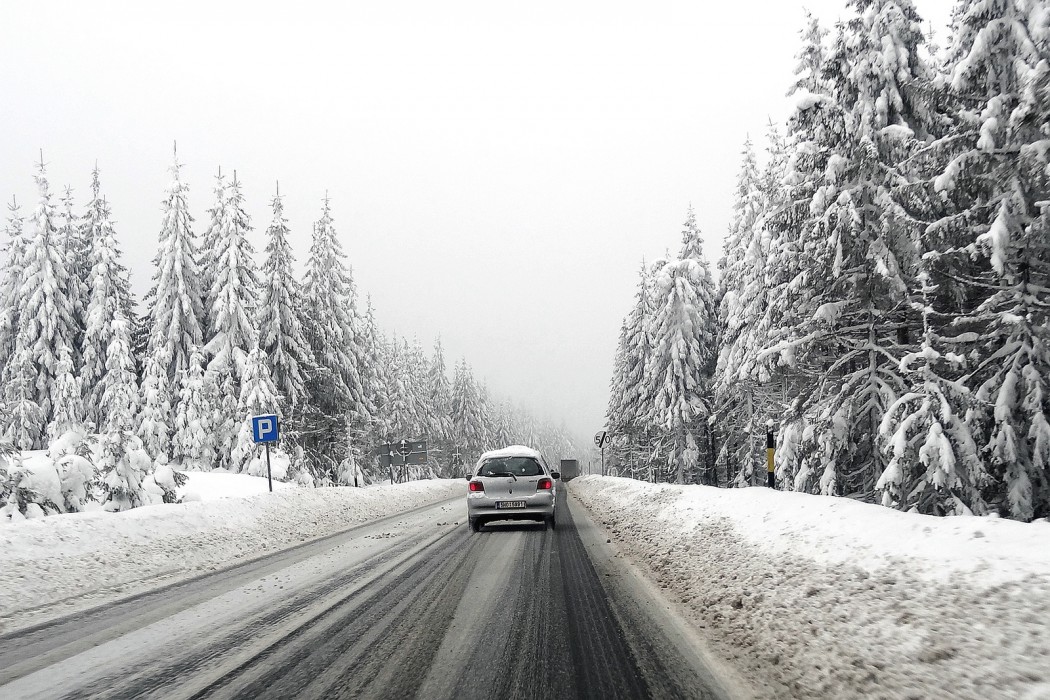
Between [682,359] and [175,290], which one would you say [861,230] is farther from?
[175,290]

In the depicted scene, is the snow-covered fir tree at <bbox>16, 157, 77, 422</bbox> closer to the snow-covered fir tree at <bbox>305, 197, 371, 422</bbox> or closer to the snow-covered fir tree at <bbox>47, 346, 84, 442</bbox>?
the snow-covered fir tree at <bbox>47, 346, 84, 442</bbox>

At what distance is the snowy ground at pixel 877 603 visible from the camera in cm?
351

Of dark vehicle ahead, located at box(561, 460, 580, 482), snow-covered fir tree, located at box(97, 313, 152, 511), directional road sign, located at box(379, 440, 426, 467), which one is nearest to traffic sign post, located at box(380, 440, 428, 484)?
directional road sign, located at box(379, 440, 426, 467)

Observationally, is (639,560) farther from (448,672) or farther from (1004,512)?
(1004,512)

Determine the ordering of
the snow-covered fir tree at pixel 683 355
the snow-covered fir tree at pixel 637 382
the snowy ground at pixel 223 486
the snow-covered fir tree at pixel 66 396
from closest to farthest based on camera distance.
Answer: the snowy ground at pixel 223 486 < the snow-covered fir tree at pixel 66 396 < the snow-covered fir tree at pixel 683 355 < the snow-covered fir tree at pixel 637 382

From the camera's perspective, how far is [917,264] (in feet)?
41.7

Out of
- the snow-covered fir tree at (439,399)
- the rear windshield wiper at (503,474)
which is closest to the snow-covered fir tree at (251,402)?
the rear windshield wiper at (503,474)

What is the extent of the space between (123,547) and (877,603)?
1043cm

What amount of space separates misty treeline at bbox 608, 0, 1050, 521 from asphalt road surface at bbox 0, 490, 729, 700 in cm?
787

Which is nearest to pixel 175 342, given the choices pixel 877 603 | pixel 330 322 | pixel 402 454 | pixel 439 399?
pixel 330 322

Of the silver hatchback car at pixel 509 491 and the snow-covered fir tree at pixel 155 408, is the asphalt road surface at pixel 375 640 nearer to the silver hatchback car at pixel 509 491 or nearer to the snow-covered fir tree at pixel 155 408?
the silver hatchback car at pixel 509 491

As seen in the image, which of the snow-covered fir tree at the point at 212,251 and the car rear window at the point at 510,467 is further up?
the snow-covered fir tree at the point at 212,251

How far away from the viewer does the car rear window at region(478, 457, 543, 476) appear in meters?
13.8

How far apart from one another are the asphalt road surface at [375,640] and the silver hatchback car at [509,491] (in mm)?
4611
